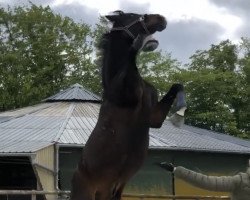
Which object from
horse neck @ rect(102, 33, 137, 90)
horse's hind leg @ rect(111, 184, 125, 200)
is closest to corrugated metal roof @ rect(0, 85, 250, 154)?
horse's hind leg @ rect(111, 184, 125, 200)

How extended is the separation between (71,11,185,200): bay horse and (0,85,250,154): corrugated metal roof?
10.7 metres

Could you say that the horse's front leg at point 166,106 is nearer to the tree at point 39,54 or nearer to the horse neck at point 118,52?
the horse neck at point 118,52

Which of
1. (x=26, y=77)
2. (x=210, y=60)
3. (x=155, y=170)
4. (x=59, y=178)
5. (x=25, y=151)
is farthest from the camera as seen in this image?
(x=210, y=60)

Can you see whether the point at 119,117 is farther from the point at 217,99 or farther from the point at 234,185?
the point at 217,99

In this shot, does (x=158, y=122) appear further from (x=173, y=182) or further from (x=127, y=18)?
(x=173, y=182)

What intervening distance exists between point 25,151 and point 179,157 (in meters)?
5.42

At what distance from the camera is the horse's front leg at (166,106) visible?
4.06 metres

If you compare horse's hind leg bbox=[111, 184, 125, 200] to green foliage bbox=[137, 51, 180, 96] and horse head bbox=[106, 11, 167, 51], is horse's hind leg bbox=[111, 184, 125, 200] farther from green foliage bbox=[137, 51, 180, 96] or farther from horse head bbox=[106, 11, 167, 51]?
green foliage bbox=[137, 51, 180, 96]

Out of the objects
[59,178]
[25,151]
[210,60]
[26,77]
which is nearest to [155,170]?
[59,178]

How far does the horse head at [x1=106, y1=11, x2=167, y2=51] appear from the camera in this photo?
3914 millimetres

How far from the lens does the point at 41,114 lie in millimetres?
19688

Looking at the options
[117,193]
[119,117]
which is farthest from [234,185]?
[119,117]

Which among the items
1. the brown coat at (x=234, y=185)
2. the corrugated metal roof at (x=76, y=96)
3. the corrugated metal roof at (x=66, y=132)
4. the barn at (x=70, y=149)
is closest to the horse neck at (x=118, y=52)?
the brown coat at (x=234, y=185)

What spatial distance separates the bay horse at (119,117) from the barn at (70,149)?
10.5m
